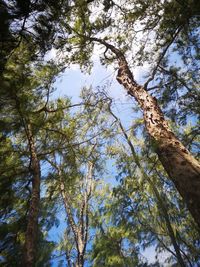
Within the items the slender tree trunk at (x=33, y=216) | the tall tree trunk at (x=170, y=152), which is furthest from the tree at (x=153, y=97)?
the slender tree trunk at (x=33, y=216)

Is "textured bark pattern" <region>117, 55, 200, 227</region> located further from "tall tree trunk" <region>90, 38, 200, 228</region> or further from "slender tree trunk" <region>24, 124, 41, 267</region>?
"slender tree trunk" <region>24, 124, 41, 267</region>

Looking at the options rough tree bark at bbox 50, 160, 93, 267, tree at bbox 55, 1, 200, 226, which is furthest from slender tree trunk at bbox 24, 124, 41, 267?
tree at bbox 55, 1, 200, 226

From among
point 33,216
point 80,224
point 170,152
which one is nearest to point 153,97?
point 170,152

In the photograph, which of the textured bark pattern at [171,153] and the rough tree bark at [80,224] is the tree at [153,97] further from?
the rough tree bark at [80,224]

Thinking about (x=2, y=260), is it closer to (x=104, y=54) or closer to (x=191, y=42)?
(x=104, y=54)

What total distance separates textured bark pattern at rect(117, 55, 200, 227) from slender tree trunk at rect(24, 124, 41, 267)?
10.5 ft

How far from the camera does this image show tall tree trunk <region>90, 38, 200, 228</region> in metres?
3.27

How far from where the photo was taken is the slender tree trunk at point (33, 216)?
18.8 ft

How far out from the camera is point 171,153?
4.07 metres

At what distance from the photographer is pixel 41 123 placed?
8.01m

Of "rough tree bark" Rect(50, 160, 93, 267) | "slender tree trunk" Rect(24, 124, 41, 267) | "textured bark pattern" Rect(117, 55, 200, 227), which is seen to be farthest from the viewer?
"rough tree bark" Rect(50, 160, 93, 267)

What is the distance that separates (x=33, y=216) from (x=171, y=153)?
12.9 ft

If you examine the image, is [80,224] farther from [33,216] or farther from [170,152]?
[170,152]

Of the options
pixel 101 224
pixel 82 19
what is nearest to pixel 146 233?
pixel 101 224
